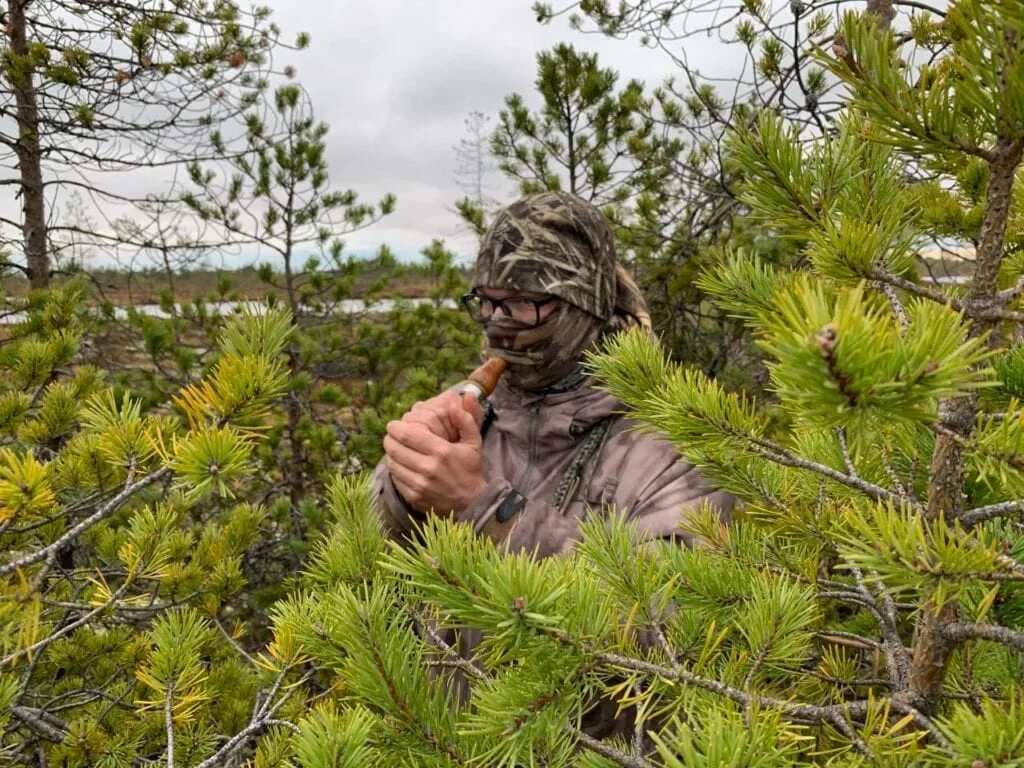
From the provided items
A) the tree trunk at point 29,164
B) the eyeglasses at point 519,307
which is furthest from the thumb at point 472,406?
the tree trunk at point 29,164

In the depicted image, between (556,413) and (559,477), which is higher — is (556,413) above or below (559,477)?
above

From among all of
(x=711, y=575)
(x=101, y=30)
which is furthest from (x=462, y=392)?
(x=101, y=30)

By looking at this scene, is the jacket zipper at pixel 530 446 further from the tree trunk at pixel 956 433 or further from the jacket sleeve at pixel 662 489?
the tree trunk at pixel 956 433

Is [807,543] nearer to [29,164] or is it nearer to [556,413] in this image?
[556,413]

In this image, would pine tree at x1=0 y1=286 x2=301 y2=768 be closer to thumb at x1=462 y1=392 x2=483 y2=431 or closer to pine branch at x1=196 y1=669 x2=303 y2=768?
pine branch at x1=196 y1=669 x2=303 y2=768

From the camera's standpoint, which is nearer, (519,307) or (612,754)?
(612,754)

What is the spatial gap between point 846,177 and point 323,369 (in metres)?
5.61

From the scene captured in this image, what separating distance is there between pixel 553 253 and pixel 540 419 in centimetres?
53

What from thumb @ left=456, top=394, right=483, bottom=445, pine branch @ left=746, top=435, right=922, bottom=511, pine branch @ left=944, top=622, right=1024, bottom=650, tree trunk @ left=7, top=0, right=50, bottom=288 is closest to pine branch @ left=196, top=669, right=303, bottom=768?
thumb @ left=456, top=394, right=483, bottom=445

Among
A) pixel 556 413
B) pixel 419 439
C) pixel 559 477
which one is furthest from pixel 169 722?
pixel 556 413

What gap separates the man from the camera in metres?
1.64

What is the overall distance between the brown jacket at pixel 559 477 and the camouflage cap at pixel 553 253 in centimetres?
33

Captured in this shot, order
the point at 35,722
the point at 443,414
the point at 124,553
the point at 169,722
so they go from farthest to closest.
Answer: the point at 443,414
the point at 35,722
the point at 124,553
the point at 169,722

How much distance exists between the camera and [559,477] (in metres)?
1.92
